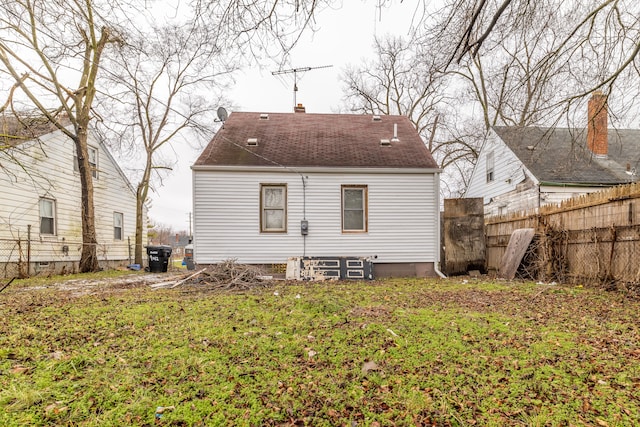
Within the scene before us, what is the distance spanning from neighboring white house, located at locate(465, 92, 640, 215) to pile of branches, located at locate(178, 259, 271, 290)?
8.90 m

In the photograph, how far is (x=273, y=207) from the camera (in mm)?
9461

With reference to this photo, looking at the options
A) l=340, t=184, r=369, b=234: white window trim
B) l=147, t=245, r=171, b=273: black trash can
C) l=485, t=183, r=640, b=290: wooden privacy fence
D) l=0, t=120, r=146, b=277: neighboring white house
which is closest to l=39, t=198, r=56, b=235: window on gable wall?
l=0, t=120, r=146, b=277: neighboring white house

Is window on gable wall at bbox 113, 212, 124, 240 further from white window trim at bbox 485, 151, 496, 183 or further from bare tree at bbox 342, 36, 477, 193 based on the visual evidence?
white window trim at bbox 485, 151, 496, 183

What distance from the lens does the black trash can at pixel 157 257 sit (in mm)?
12047

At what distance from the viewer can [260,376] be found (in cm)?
264

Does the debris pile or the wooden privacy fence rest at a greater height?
the wooden privacy fence

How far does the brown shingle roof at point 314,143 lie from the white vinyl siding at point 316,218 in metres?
0.39

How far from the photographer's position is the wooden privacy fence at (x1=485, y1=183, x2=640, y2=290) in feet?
18.5

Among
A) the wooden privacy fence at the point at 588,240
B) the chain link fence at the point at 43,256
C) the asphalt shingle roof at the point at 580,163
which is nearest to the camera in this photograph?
the wooden privacy fence at the point at 588,240

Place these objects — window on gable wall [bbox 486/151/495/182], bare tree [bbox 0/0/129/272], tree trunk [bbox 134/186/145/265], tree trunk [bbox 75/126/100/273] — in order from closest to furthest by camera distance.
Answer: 1. bare tree [bbox 0/0/129/272]
2. tree trunk [bbox 75/126/100/273]
3. window on gable wall [bbox 486/151/495/182]
4. tree trunk [bbox 134/186/145/265]

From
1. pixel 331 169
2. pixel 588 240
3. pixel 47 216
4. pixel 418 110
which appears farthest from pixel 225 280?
pixel 418 110

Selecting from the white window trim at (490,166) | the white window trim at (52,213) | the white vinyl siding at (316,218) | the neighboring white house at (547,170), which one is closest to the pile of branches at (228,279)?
the white vinyl siding at (316,218)

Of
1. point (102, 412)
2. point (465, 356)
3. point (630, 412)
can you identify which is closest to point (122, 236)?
point (102, 412)

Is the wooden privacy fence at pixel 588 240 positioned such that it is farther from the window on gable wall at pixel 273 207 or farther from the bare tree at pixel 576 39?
the window on gable wall at pixel 273 207
